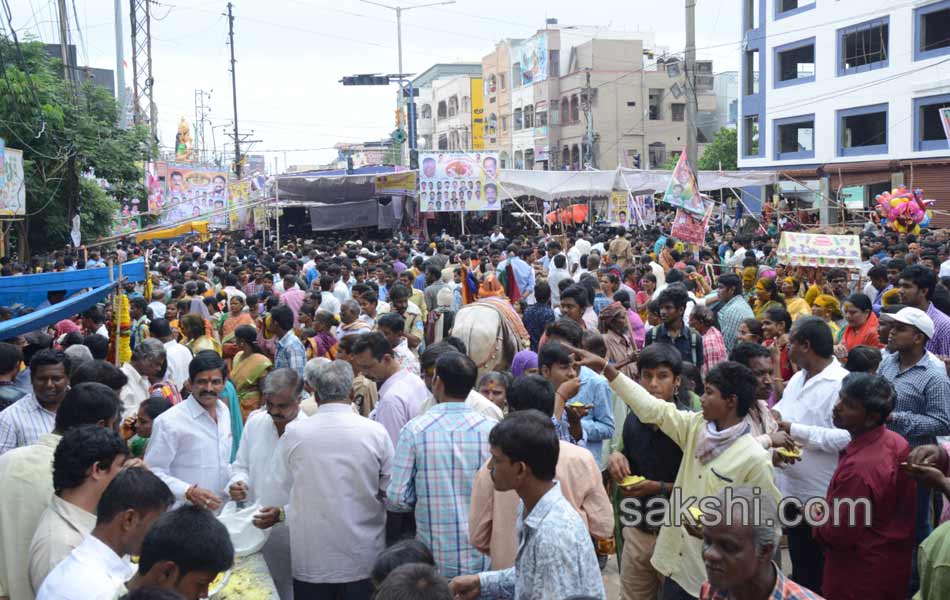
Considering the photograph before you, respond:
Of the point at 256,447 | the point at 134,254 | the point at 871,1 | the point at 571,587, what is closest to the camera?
the point at 571,587

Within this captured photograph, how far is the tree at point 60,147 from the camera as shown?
A: 19.9m

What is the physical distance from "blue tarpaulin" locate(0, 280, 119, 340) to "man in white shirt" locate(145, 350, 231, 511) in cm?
316

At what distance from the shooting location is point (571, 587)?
9.75 feet

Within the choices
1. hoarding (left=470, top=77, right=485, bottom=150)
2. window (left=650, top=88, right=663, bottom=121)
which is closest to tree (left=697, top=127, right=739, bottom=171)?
window (left=650, top=88, right=663, bottom=121)

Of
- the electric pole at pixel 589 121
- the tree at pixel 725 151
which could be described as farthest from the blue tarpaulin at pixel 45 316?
the tree at pixel 725 151

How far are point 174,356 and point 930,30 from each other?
2994 cm

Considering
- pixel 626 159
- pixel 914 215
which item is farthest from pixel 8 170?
pixel 626 159

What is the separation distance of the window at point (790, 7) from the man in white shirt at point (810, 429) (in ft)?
109

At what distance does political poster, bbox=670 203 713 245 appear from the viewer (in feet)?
50.8

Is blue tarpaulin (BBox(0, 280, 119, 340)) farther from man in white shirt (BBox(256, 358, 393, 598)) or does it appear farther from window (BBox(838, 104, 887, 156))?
window (BBox(838, 104, 887, 156))

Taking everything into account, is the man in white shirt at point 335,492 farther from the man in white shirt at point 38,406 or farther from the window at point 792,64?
the window at point 792,64

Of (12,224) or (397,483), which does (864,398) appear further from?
(12,224)

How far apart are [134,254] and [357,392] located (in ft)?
61.4

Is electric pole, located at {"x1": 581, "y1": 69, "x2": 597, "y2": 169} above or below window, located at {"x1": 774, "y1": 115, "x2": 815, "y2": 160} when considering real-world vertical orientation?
above
